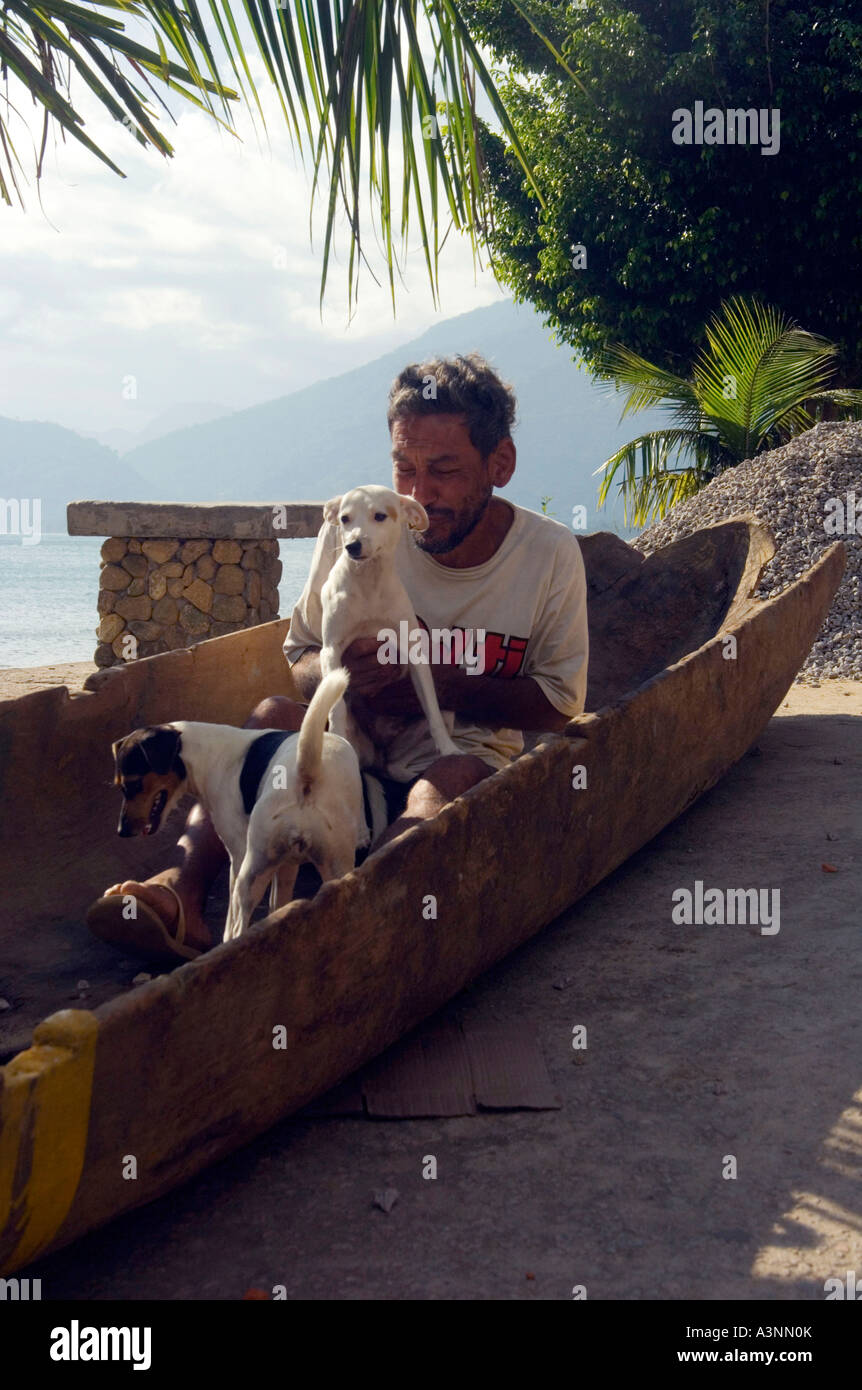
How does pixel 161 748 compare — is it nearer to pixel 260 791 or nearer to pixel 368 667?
pixel 260 791

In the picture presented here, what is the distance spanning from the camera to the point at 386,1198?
2330 millimetres

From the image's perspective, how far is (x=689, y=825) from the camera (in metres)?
4.68

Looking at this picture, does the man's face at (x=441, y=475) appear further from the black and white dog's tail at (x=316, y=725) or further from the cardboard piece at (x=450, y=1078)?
the cardboard piece at (x=450, y=1078)

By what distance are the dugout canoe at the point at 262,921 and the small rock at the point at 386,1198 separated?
0.84 ft

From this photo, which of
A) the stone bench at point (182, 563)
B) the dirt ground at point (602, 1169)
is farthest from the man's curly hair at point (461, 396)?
the stone bench at point (182, 563)

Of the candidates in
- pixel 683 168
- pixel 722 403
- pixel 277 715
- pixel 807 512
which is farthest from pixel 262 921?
pixel 683 168

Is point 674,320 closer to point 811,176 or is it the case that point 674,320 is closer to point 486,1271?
point 811,176

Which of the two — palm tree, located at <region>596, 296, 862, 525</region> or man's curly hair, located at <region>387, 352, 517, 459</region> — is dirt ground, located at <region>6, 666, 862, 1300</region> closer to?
man's curly hair, located at <region>387, 352, 517, 459</region>

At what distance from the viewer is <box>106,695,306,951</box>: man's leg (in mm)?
2992

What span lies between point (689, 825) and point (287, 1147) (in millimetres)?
2569

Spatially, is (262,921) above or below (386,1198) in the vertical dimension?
above

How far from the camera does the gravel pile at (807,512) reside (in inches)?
325

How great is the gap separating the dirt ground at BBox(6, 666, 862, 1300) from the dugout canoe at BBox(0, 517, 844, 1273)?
167mm

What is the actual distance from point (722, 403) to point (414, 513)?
8.98 m
